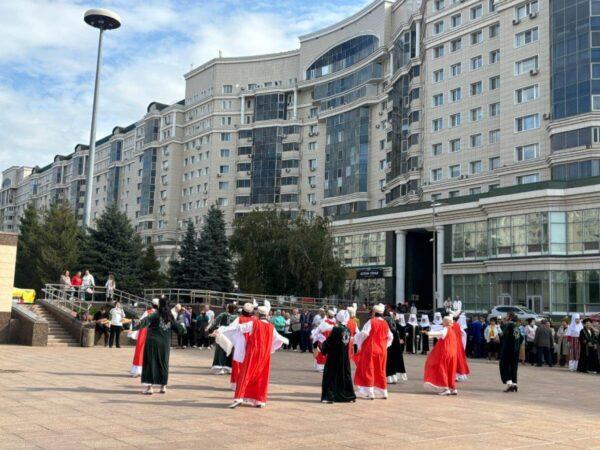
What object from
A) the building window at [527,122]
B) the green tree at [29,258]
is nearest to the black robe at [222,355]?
the green tree at [29,258]

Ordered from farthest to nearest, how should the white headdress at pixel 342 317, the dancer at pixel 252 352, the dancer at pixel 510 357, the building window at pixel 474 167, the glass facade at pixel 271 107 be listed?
the glass facade at pixel 271 107 < the building window at pixel 474 167 < the dancer at pixel 510 357 < the white headdress at pixel 342 317 < the dancer at pixel 252 352

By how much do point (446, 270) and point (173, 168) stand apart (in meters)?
57.8

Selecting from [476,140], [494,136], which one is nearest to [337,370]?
[494,136]

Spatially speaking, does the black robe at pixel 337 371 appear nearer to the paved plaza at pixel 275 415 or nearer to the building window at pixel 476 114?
the paved plaza at pixel 275 415

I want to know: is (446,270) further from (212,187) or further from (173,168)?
(173,168)

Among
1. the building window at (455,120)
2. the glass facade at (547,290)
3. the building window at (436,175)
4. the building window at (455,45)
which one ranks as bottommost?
the glass facade at (547,290)

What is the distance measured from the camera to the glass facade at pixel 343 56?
259 feet

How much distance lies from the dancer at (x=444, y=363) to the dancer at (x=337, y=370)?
8.34 feet

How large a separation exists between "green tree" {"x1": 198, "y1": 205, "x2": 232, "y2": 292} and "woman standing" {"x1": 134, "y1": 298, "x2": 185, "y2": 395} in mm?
39413

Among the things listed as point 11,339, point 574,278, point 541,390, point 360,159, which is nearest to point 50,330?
point 11,339

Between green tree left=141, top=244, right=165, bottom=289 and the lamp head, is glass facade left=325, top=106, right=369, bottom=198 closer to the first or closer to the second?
green tree left=141, top=244, right=165, bottom=289

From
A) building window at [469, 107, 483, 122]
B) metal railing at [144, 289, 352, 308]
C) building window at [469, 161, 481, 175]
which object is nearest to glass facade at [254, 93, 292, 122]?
building window at [469, 107, 483, 122]

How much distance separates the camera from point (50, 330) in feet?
89.2

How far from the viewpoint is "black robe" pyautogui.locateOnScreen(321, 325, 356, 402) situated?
39.8ft
